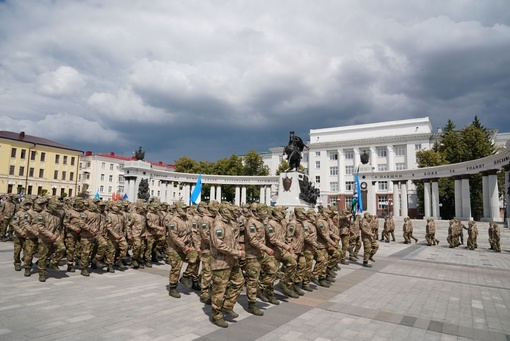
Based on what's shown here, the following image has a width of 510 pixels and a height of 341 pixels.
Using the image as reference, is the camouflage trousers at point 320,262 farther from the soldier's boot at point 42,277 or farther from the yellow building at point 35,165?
the yellow building at point 35,165

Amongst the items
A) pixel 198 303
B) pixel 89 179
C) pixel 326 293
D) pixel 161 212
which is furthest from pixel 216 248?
pixel 89 179

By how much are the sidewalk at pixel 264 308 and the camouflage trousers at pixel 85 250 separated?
1.31ft

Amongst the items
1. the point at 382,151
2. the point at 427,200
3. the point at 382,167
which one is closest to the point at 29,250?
the point at 427,200

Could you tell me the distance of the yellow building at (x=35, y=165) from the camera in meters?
48.2

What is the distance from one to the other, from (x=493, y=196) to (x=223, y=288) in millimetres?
37486

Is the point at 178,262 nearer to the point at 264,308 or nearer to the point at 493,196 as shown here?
the point at 264,308

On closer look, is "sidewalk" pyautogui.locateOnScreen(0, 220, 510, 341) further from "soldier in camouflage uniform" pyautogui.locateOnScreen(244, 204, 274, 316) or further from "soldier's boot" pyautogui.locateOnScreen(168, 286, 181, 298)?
"soldier in camouflage uniform" pyautogui.locateOnScreen(244, 204, 274, 316)

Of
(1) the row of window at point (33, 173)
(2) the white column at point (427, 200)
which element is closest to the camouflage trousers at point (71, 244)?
(2) the white column at point (427, 200)

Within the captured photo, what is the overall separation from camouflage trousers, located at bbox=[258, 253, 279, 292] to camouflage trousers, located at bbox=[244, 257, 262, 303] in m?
0.26

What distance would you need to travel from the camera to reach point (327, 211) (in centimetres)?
1077

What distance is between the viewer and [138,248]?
10742mm

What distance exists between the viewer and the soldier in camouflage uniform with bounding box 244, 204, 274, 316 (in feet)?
21.5

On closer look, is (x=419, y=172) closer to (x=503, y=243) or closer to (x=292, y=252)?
(x=503, y=243)

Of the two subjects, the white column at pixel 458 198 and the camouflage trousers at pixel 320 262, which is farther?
the white column at pixel 458 198
